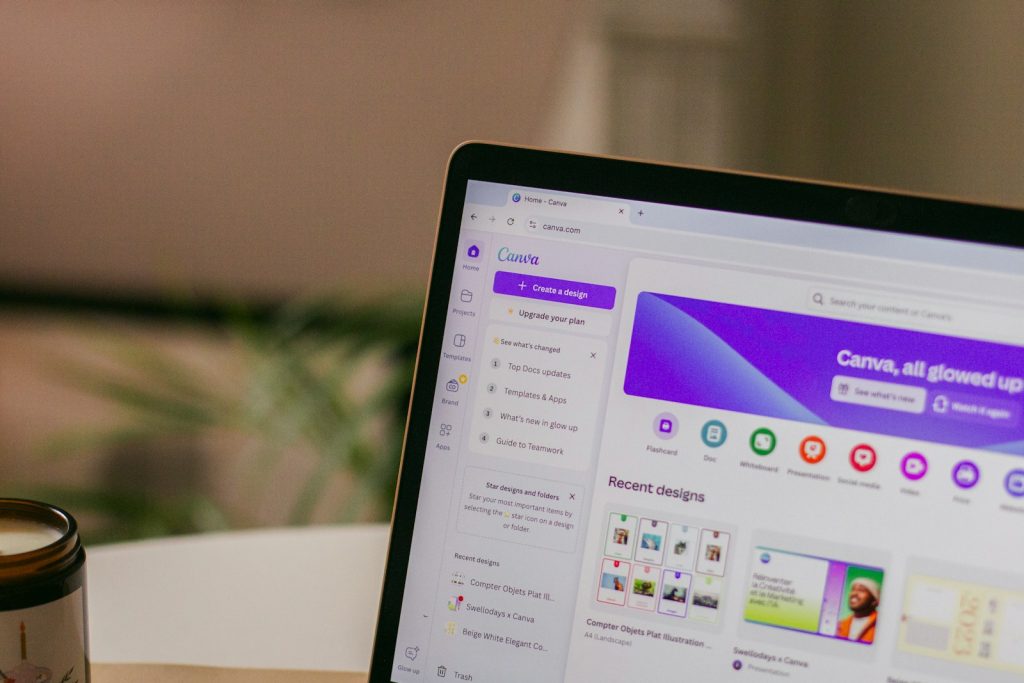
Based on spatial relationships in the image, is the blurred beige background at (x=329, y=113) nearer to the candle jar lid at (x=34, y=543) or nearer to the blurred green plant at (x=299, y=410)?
the blurred green plant at (x=299, y=410)

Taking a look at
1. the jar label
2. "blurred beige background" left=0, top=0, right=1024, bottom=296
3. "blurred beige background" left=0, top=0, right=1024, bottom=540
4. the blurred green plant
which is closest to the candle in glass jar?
the jar label

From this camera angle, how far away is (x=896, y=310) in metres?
0.46

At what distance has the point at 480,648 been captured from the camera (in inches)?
19.3

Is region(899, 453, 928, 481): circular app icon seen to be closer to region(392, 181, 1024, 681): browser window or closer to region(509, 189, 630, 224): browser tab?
region(392, 181, 1024, 681): browser window

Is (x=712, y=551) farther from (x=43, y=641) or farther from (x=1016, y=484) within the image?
(x=43, y=641)

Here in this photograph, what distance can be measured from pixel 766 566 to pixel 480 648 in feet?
0.53

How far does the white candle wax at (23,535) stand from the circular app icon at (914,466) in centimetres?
44

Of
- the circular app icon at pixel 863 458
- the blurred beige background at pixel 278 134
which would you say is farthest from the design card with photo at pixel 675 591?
the blurred beige background at pixel 278 134

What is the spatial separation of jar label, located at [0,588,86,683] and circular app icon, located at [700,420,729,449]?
340mm

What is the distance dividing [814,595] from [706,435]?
0.10 metres

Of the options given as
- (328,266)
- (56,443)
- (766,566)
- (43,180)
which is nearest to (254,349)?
(328,266)

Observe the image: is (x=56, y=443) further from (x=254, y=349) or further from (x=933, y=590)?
(x=933, y=590)

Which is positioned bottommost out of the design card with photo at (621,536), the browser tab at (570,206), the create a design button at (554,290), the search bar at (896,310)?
the design card with photo at (621,536)

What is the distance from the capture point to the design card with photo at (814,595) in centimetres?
45
